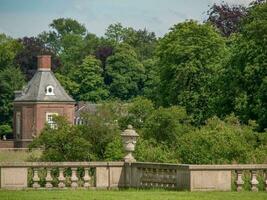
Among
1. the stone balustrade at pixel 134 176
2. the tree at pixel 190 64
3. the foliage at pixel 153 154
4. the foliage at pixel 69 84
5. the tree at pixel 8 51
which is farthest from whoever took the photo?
the tree at pixel 8 51

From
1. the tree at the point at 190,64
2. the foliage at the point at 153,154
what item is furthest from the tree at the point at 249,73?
the foliage at the point at 153,154

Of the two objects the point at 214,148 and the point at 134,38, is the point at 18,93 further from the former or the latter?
the point at 214,148

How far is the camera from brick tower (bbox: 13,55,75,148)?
110062mm

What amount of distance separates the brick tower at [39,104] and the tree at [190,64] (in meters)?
35.5

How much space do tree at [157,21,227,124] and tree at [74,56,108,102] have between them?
59.5 metres

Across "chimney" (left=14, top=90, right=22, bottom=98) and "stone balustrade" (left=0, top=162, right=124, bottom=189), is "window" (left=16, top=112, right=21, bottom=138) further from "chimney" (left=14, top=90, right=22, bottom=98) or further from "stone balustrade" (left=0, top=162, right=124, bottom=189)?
"stone balustrade" (left=0, top=162, right=124, bottom=189)

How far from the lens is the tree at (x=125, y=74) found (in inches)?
5349

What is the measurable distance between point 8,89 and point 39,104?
14886 mm

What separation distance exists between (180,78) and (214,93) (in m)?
5.55

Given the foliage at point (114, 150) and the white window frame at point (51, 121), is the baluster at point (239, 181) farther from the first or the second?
the white window frame at point (51, 121)

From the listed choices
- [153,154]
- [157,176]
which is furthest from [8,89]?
[157,176]

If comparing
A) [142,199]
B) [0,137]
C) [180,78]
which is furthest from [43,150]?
[0,137]

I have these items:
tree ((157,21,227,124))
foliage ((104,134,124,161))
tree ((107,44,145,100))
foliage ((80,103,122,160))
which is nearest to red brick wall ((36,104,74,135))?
tree ((107,44,145,100))

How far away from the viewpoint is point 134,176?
33625 mm
